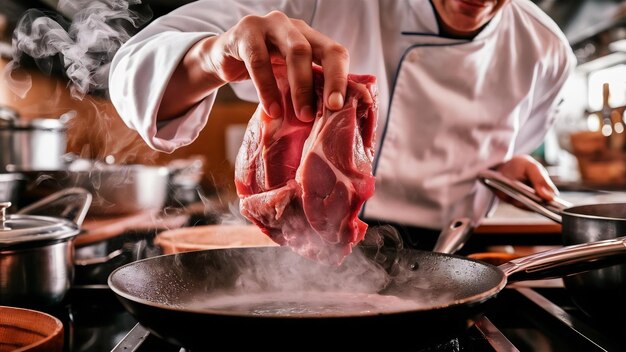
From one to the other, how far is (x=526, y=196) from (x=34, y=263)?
127cm

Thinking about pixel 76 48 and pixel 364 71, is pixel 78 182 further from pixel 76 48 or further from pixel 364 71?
pixel 364 71

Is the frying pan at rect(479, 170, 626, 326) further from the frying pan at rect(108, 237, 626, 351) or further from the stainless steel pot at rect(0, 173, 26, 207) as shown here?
the stainless steel pot at rect(0, 173, 26, 207)

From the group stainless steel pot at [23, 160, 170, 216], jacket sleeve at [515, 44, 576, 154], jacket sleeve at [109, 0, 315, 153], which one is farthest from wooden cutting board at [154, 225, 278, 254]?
jacket sleeve at [515, 44, 576, 154]

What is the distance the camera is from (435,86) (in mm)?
1812

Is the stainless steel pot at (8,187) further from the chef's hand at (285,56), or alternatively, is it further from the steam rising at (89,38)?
the chef's hand at (285,56)

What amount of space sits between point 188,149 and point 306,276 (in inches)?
238

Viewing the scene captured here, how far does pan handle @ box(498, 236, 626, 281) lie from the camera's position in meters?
0.87

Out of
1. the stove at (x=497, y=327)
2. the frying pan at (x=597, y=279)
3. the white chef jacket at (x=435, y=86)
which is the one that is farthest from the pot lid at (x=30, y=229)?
the frying pan at (x=597, y=279)

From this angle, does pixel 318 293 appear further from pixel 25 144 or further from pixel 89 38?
pixel 25 144

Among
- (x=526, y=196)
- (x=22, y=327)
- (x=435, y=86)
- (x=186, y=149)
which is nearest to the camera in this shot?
(x=22, y=327)

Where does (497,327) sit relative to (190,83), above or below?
below

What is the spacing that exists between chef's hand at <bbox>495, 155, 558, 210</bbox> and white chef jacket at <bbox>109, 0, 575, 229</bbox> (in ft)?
0.30

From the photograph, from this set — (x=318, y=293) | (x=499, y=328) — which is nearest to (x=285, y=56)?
(x=318, y=293)

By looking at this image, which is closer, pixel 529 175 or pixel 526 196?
pixel 526 196
